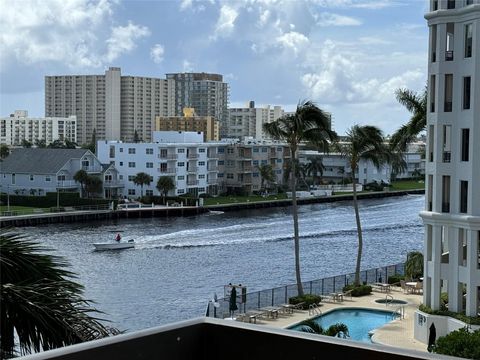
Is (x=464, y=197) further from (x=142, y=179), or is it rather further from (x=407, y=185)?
(x=407, y=185)

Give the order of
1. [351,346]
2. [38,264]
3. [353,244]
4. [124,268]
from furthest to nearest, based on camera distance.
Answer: [353,244], [124,268], [38,264], [351,346]

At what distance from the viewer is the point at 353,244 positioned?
117ft

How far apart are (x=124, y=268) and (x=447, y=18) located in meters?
18.8

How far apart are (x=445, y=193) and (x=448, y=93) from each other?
158 centimetres

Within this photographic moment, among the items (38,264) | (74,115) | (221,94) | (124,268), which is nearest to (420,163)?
(221,94)

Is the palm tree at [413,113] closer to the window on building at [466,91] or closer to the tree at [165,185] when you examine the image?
the window on building at [466,91]

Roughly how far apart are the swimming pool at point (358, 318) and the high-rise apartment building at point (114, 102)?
8709 cm

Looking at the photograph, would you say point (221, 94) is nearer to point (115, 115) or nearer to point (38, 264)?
point (115, 115)

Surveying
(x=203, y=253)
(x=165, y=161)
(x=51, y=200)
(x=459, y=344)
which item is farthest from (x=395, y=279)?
(x=165, y=161)

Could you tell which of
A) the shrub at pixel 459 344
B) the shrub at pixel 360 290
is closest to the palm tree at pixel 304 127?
the shrub at pixel 360 290

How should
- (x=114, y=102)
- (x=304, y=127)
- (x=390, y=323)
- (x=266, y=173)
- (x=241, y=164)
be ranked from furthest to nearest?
(x=114, y=102) < (x=266, y=173) < (x=241, y=164) < (x=304, y=127) < (x=390, y=323)

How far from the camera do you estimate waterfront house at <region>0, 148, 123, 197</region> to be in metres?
52.1

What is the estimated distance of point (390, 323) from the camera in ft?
46.0

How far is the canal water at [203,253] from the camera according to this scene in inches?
890
